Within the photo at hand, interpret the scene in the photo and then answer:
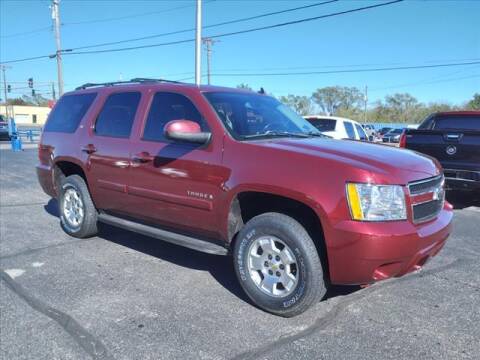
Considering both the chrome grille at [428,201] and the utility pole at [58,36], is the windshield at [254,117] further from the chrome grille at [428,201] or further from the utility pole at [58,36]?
the utility pole at [58,36]

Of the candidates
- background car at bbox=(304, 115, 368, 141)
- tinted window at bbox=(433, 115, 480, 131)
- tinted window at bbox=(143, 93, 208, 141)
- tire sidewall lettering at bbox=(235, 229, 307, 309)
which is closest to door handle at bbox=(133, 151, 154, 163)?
tinted window at bbox=(143, 93, 208, 141)

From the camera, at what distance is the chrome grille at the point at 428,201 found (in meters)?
3.29

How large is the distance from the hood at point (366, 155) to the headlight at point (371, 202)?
14cm

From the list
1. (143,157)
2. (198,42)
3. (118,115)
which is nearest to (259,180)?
(143,157)

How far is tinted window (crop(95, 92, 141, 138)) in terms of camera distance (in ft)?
15.6

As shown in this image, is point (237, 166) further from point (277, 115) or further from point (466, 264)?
point (466, 264)

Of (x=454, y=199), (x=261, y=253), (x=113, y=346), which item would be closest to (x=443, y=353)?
(x=261, y=253)

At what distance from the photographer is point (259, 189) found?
3506 mm

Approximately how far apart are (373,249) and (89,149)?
136 inches

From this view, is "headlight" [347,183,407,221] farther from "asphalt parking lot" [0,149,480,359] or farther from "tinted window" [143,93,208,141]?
"tinted window" [143,93,208,141]

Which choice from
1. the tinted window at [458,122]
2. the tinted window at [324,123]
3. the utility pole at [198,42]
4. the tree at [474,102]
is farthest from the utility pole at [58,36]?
the tree at [474,102]

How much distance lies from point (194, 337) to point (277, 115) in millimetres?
2449

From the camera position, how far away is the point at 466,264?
4906 millimetres

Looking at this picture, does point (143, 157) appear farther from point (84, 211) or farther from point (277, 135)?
point (84, 211)
